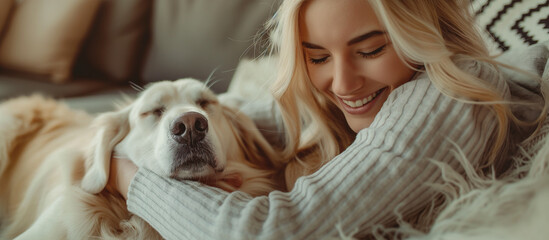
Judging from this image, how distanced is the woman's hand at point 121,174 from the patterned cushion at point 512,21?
1.07m

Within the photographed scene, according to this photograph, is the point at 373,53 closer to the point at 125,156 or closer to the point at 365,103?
the point at 365,103

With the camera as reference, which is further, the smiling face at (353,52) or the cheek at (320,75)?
the cheek at (320,75)

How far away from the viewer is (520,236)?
1.89 feet

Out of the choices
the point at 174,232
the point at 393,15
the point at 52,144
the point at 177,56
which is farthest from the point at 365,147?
the point at 177,56

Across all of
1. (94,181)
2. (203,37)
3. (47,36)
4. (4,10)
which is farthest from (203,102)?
(4,10)

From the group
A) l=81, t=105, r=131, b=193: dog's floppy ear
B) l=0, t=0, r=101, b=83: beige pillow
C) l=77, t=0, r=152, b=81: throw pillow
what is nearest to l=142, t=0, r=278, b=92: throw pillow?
l=77, t=0, r=152, b=81: throw pillow

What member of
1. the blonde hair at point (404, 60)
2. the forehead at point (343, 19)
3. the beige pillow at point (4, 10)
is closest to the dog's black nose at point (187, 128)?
the blonde hair at point (404, 60)

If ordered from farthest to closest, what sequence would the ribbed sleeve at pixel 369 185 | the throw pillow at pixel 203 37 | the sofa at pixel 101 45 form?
the sofa at pixel 101 45, the throw pillow at pixel 203 37, the ribbed sleeve at pixel 369 185

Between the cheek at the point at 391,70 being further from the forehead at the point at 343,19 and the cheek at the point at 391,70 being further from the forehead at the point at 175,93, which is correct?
the forehead at the point at 175,93

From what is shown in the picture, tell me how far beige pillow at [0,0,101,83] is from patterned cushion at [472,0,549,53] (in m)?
1.93

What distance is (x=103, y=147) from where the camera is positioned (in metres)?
1.13

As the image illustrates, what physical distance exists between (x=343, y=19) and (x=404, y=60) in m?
0.16

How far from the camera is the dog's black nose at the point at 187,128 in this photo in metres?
0.98

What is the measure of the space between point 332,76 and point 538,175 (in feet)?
1.51
